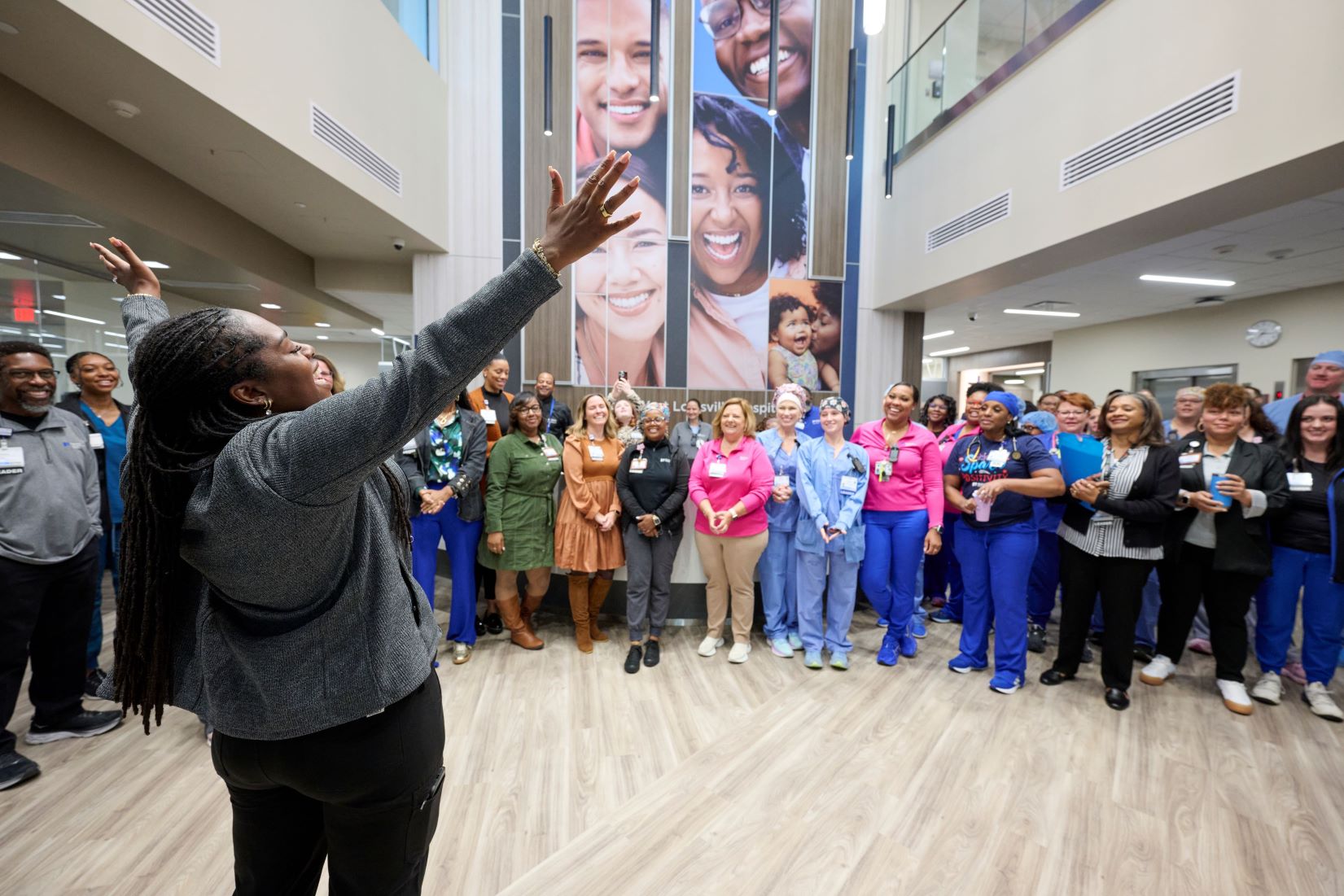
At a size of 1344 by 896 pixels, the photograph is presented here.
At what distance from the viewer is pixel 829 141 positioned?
6.68m

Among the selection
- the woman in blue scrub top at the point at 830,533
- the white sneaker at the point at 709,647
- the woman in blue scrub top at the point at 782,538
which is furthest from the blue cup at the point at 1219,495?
the white sneaker at the point at 709,647

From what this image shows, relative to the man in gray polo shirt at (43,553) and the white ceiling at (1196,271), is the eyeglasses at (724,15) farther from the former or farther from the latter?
the man in gray polo shirt at (43,553)

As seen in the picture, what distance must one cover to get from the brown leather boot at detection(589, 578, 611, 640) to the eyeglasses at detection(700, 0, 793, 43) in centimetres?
596

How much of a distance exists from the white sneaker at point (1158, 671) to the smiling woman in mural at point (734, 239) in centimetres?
431

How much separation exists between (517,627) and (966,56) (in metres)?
6.92

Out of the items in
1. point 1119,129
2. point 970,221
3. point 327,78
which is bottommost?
point 970,221

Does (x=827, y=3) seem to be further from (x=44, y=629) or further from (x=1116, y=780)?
(x=44, y=629)

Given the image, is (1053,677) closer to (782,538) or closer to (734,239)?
(782,538)

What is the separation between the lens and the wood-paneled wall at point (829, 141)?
6520 mm

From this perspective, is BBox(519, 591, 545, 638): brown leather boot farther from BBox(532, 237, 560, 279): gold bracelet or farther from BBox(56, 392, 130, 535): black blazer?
BBox(532, 237, 560, 279): gold bracelet

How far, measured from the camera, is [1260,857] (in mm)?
2051

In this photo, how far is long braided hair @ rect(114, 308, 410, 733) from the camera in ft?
2.64

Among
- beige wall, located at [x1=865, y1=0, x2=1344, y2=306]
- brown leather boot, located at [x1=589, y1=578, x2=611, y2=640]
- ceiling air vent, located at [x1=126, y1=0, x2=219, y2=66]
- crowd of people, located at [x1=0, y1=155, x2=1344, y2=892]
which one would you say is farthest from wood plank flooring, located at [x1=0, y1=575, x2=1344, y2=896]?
ceiling air vent, located at [x1=126, y1=0, x2=219, y2=66]

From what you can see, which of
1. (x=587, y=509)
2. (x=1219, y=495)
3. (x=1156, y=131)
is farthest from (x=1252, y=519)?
(x=587, y=509)
